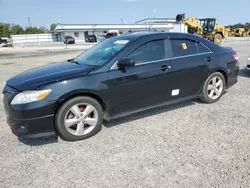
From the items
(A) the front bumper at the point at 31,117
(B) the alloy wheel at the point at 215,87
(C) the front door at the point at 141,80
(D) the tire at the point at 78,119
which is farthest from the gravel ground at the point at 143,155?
(B) the alloy wheel at the point at 215,87

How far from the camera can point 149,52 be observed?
3742 millimetres

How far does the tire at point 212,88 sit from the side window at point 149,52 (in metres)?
1.30

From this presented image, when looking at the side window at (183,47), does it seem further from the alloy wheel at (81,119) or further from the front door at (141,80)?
the alloy wheel at (81,119)

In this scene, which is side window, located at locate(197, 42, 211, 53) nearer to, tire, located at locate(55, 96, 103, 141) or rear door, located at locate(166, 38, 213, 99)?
rear door, located at locate(166, 38, 213, 99)

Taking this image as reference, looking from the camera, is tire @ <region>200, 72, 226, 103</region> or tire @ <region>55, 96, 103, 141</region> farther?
tire @ <region>200, 72, 226, 103</region>

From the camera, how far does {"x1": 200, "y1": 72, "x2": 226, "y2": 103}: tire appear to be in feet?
14.6

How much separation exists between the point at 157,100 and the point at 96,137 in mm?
1297

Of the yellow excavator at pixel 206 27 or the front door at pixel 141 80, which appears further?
the yellow excavator at pixel 206 27

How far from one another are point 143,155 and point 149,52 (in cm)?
182

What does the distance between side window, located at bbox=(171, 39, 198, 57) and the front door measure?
266 mm

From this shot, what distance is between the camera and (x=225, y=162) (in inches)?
103

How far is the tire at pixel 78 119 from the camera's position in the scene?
309 centimetres

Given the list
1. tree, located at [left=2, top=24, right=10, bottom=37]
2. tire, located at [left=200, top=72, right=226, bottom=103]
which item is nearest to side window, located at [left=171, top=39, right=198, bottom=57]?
tire, located at [left=200, top=72, right=226, bottom=103]

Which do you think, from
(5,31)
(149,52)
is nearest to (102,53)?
(149,52)
